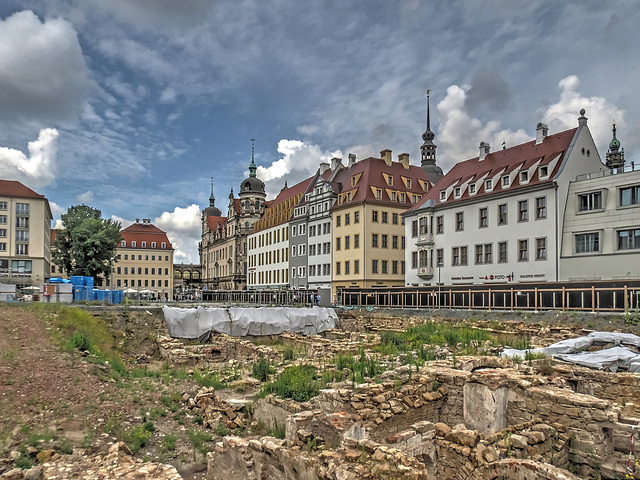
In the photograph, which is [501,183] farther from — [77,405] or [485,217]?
[77,405]

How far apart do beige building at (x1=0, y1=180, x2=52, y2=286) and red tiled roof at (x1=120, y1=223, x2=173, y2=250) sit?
104 feet

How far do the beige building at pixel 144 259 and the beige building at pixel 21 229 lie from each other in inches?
1156

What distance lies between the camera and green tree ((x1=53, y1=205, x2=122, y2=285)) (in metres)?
50.9

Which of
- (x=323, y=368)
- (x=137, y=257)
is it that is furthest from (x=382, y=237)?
(x=137, y=257)

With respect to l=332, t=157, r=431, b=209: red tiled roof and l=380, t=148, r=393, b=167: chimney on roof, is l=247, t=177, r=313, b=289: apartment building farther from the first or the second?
l=380, t=148, r=393, b=167: chimney on roof

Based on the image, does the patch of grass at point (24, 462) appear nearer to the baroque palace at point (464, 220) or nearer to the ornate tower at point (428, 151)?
the baroque palace at point (464, 220)

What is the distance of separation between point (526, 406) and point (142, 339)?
23944 mm

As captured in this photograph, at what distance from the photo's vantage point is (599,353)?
15422 mm

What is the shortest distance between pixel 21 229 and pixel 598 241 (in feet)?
261

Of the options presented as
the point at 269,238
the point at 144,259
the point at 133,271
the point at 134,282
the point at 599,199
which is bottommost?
the point at 134,282

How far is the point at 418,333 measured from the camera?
25.3 meters

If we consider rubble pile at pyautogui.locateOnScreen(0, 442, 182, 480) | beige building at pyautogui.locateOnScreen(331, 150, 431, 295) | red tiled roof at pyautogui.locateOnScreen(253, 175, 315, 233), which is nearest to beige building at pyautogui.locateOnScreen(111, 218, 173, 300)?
red tiled roof at pyautogui.locateOnScreen(253, 175, 315, 233)

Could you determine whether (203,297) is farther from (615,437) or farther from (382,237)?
(615,437)

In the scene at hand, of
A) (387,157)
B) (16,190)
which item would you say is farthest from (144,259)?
(387,157)
